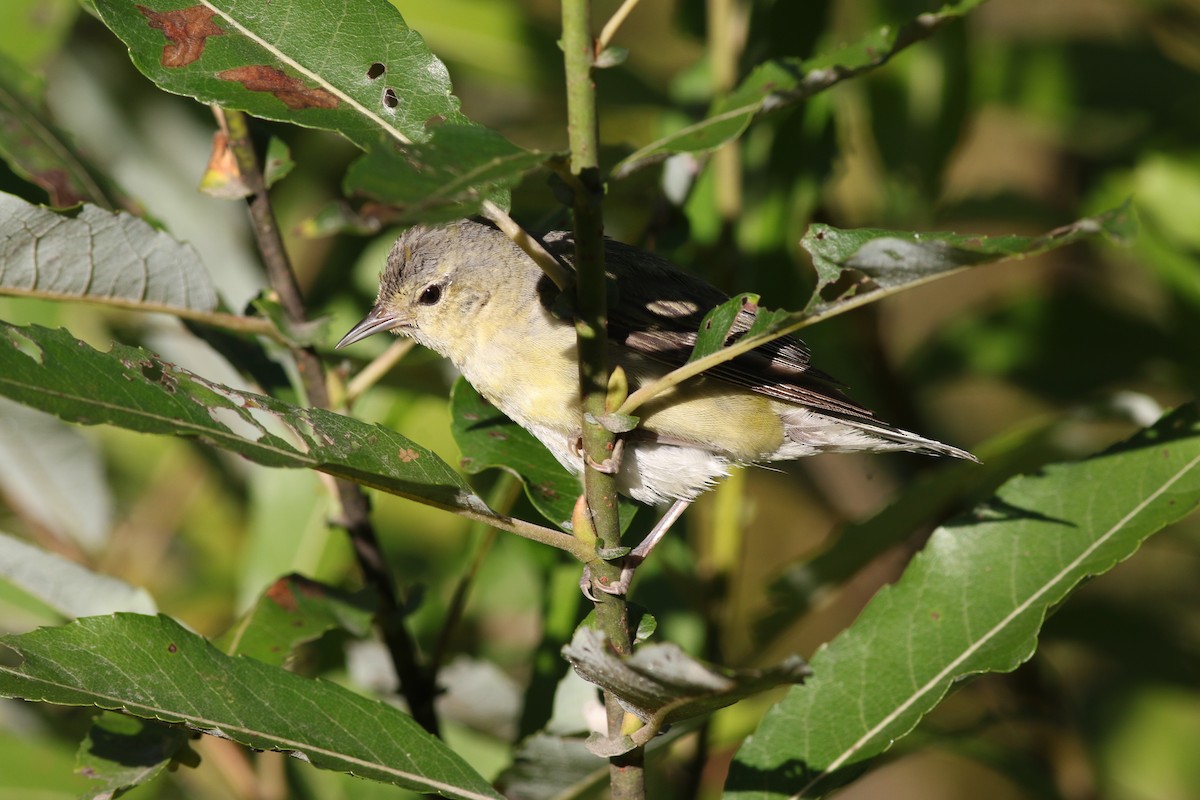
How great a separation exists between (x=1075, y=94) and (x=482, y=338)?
7.32ft

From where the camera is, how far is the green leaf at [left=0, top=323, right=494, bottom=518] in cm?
159

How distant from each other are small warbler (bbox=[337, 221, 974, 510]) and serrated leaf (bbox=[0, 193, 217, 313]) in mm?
698

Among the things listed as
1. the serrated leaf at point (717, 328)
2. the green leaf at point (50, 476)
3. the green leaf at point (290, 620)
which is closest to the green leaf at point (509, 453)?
the green leaf at point (290, 620)

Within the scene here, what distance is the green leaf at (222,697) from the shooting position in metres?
1.80

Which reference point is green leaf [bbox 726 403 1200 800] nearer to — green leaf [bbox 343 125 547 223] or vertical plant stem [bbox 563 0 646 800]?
vertical plant stem [bbox 563 0 646 800]

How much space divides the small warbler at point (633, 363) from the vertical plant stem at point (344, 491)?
46 cm

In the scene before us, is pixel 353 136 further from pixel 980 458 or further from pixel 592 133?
pixel 980 458

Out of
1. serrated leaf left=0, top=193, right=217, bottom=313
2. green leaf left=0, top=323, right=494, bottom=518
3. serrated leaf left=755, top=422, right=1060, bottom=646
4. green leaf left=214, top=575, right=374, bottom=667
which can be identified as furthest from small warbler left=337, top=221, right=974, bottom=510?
green leaf left=0, top=323, right=494, bottom=518

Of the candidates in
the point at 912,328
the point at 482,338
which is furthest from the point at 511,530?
the point at 912,328

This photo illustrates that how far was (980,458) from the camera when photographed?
298 cm

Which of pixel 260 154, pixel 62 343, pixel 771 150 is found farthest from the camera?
pixel 771 150

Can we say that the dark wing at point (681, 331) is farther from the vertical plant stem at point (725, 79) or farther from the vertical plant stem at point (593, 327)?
the vertical plant stem at point (593, 327)

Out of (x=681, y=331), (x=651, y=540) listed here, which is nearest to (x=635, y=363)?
(x=681, y=331)

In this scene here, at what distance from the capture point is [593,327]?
1.65 metres
